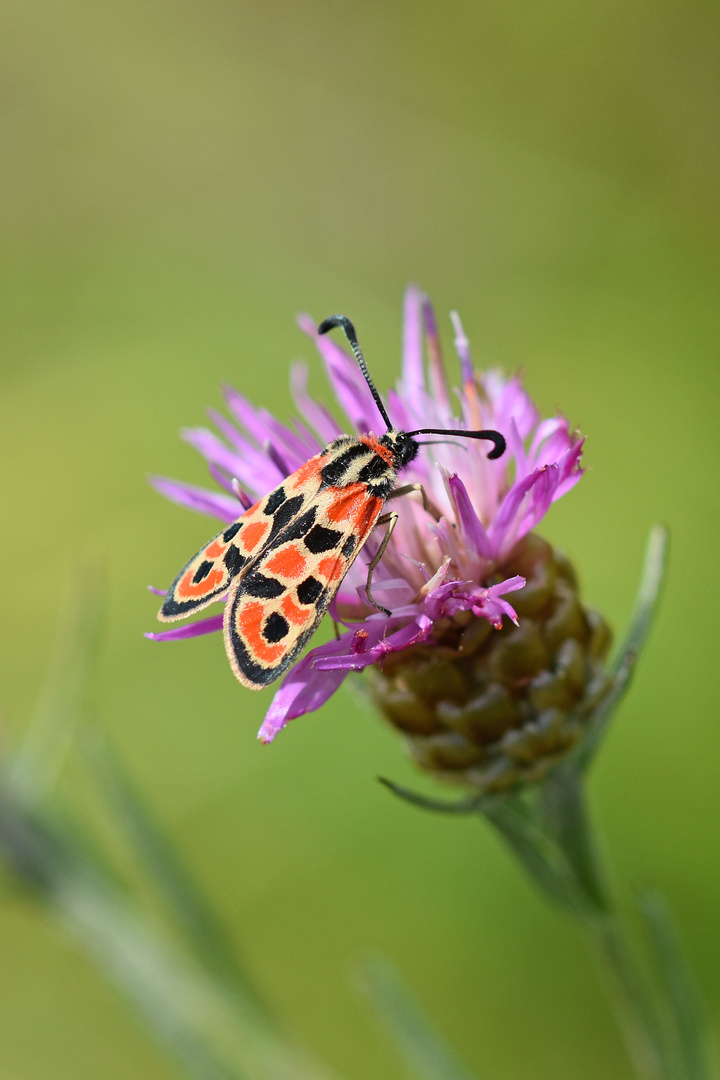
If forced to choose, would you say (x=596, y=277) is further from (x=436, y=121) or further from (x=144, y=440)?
(x=144, y=440)

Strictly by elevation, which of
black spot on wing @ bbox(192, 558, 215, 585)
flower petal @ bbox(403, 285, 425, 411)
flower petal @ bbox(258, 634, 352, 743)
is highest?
flower petal @ bbox(403, 285, 425, 411)

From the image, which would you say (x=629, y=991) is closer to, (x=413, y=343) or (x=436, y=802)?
(x=436, y=802)

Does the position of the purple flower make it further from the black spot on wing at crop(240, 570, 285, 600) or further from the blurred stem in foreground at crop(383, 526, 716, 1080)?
the blurred stem in foreground at crop(383, 526, 716, 1080)

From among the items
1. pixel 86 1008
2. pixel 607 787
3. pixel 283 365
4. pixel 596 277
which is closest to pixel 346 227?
pixel 283 365

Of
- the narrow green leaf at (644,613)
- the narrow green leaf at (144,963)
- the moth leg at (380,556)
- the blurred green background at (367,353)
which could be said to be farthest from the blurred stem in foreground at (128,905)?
the narrow green leaf at (644,613)

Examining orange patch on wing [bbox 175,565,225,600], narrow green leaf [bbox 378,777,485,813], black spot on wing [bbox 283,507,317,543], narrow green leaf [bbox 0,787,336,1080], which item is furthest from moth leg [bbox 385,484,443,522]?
narrow green leaf [bbox 0,787,336,1080]

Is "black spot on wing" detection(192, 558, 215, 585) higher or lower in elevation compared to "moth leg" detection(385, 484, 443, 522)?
higher

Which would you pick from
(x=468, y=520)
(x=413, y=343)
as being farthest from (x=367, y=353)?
(x=468, y=520)
